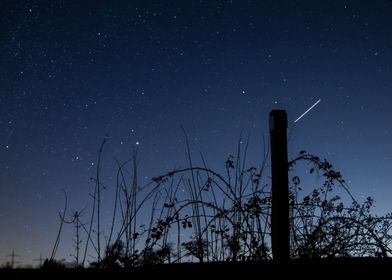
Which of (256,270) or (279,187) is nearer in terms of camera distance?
(256,270)

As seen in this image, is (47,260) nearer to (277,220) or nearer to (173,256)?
(173,256)

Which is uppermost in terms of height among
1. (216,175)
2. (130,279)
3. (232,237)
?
(216,175)

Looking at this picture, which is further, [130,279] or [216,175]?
[216,175]

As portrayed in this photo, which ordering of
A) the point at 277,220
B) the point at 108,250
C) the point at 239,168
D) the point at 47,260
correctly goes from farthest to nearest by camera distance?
1. the point at 239,168
2. the point at 108,250
3. the point at 277,220
4. the point at 47,260

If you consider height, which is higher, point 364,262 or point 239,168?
point 239,168

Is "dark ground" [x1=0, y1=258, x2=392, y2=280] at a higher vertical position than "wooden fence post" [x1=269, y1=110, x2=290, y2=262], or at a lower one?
lower

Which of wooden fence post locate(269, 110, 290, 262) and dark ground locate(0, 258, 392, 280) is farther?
wooden fence post locate(269, 110, 290, 262)

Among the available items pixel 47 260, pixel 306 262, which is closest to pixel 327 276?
pixel 306 262

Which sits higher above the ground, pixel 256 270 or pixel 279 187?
pixel 279 187

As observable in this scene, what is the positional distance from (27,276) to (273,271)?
A: 1.19 m

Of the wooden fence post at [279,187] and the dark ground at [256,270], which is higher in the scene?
the wooden fence post at [279,187]

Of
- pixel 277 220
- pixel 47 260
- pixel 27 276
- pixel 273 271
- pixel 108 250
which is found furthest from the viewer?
pixel 108 250

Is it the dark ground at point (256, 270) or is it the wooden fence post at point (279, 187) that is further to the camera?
the wooden fence post at point (279, 187)

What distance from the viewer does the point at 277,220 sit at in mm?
2742
